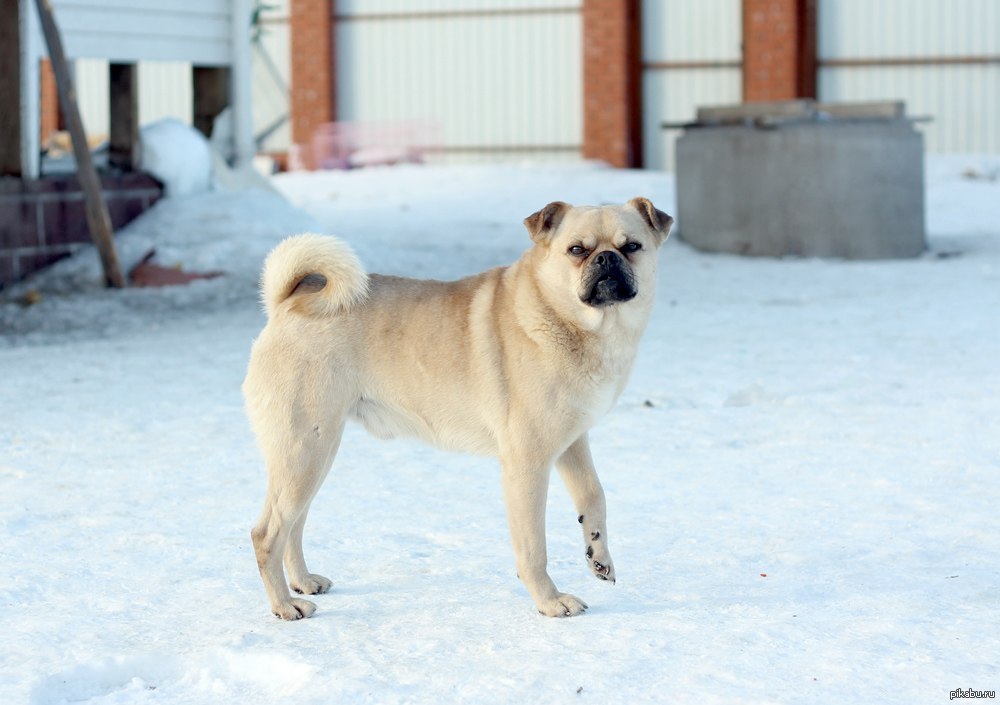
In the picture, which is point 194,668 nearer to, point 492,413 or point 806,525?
point 492,413

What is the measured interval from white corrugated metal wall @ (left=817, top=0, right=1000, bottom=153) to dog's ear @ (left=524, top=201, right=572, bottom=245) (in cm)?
1941

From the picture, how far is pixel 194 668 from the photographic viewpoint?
11.5 ft

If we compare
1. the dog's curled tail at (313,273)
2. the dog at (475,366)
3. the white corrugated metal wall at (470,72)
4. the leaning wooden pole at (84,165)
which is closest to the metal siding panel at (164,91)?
the white corrugated metal wall at (470,72)

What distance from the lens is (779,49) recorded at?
22.2 m

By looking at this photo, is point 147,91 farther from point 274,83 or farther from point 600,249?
point 600,249

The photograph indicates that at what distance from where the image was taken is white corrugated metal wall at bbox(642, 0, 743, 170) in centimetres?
2292

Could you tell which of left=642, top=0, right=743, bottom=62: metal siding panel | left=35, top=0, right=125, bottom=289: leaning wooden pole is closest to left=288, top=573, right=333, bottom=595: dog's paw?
left=35, top=0, right=125, bottom=289: leaning wooden pole

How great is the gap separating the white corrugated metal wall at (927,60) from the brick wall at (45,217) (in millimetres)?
13944

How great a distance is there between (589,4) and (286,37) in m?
5.70

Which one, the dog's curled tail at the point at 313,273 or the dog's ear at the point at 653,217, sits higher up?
the dog's ear at the point at 653,217

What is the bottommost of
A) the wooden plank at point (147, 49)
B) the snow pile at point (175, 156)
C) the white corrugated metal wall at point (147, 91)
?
the snow pile at point (175, 156)

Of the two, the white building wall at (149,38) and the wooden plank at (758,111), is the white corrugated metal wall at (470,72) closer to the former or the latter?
the wooden plank at (758,111)

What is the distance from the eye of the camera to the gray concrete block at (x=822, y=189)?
12938 millimetres

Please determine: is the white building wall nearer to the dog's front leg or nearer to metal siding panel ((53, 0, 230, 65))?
metal siding panel ((53, 0, 230, 65))
